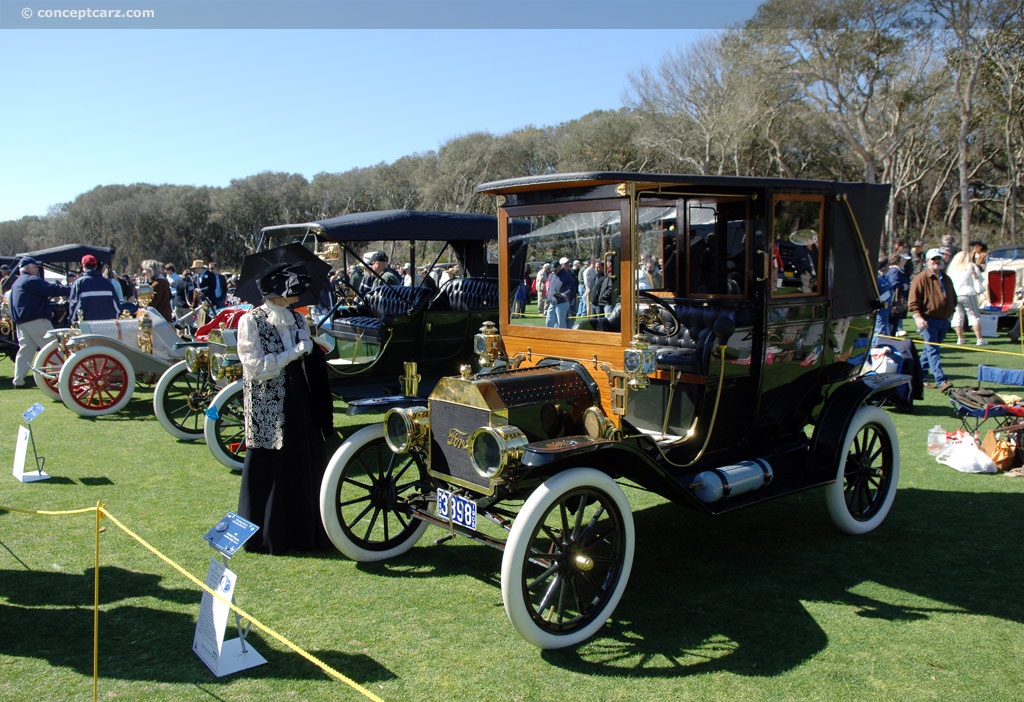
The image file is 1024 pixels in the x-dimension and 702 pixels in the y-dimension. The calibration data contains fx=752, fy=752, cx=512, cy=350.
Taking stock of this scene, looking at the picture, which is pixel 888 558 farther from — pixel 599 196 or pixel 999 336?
pixel 999 336

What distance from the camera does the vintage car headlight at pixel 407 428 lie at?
3775mm

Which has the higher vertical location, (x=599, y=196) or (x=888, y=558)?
(x=599, y=196)

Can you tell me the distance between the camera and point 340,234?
23.2ft

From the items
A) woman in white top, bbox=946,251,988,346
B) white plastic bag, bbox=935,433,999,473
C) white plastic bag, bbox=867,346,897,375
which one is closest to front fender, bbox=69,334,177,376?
white plastic bag, bbox=867,346,897,375

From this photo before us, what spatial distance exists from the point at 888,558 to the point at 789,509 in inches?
36.6

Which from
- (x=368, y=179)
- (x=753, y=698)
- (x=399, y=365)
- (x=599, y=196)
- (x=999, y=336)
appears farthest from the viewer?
(x=368, y=179)

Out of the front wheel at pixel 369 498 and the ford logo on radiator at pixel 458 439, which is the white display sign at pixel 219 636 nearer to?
the front wheel at pixel 369 498

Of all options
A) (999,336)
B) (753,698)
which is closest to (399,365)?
(753,698)

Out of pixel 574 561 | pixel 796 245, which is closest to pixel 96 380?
pixel 574 561

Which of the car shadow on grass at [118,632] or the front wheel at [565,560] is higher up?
the front wheel at [565,560]

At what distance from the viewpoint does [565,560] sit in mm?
3295

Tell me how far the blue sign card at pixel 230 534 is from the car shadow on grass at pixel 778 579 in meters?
1.39

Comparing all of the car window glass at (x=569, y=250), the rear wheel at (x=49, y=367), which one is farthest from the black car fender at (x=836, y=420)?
the rear wheel at (x=49, y=367)

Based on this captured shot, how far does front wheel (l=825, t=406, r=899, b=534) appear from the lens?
4.42 meters
